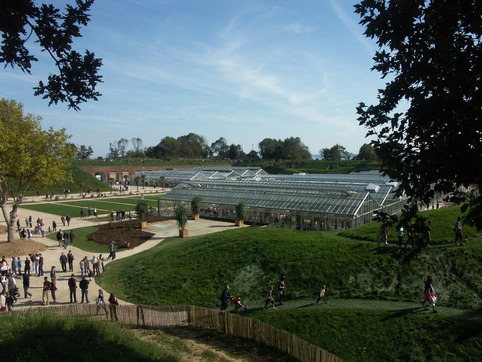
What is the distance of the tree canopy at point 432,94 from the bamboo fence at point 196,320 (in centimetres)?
794

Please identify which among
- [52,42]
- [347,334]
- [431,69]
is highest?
[52,42]

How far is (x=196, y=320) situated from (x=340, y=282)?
6742 mm

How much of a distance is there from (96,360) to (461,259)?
15917 millimetres

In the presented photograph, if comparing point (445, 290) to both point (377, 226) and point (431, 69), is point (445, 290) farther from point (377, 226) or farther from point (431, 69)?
point (431, 69)

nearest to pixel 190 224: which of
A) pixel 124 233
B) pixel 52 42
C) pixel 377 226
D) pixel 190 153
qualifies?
pixel 124 233

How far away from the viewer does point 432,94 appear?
6312 millimetres

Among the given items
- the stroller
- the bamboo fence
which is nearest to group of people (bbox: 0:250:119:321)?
the bamboo fence

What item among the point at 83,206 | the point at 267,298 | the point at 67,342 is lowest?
the point at 267,298

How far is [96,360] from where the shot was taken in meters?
9.56

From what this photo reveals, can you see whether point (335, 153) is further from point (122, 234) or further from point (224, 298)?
point (224, 298)

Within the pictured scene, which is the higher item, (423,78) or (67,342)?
(423,78)

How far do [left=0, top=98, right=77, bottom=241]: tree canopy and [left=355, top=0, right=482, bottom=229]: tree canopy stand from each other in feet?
92.7

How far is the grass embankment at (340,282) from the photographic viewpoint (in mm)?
13195

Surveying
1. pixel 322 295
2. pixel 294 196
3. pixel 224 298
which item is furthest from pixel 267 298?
pixel 294 196
